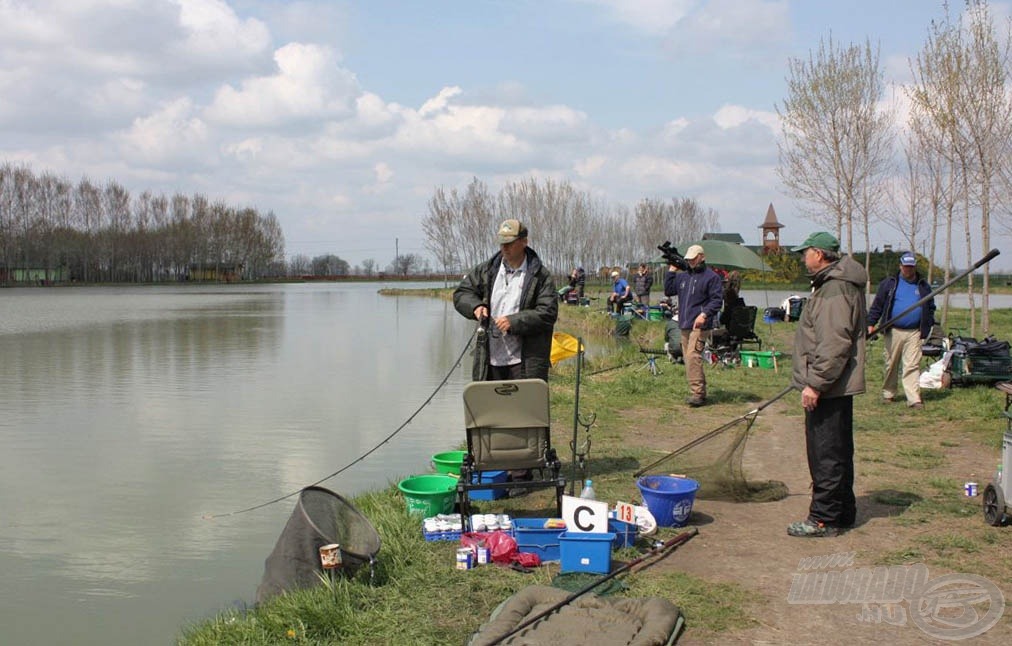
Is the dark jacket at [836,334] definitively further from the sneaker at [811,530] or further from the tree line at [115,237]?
the tree line at [115,237]

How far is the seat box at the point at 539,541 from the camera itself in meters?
4.52

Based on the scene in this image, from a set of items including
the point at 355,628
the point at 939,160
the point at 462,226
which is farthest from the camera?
the point at 462,226

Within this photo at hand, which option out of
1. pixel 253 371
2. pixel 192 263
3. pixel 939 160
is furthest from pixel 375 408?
pixel 192 263

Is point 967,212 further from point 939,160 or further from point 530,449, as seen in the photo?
point 530,449

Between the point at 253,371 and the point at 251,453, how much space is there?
6.87 meters

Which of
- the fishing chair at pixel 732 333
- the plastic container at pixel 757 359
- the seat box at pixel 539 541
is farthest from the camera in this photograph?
the fishing chair at pixel 732 333

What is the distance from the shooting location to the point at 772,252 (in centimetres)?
5409

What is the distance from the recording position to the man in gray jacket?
4750 mm

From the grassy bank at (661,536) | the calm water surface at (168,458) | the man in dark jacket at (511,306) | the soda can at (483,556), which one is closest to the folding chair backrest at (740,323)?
the grassy bank at (661,536)

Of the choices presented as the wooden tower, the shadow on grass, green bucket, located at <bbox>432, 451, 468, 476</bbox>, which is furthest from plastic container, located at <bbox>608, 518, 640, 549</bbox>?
the wooden tower

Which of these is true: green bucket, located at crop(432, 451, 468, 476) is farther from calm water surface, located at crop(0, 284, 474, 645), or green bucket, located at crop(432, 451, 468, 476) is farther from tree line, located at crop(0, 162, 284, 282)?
tree line, located at crop(0, 162, 284, 282)

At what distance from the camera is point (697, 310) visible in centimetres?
926

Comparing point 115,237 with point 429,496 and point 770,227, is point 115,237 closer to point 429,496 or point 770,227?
point 770,227

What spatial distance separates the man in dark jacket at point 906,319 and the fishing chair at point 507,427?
5.25 meters
